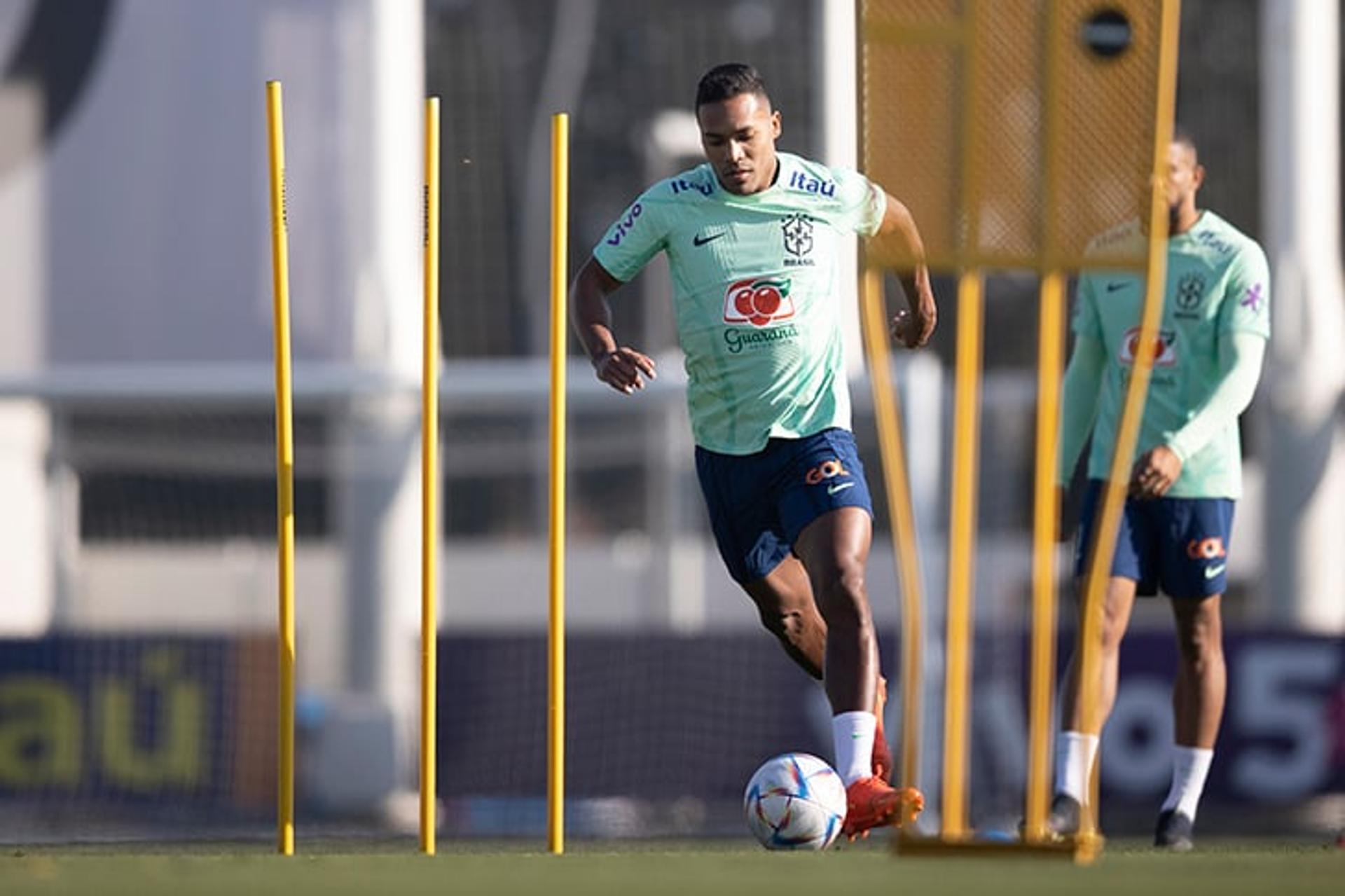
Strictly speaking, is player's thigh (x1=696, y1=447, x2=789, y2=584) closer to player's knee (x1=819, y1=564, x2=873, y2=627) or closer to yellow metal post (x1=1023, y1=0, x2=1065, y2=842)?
player's knee (x1=819, y1=564, x2=873, y2=627)

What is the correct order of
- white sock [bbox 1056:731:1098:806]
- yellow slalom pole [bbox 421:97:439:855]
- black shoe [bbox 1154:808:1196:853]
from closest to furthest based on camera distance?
yellow slalom pole [bbox 421:97:439:855], white sock [bbox 1056:731:1098:806], black shoe [bbox 1154:808:1196:853]

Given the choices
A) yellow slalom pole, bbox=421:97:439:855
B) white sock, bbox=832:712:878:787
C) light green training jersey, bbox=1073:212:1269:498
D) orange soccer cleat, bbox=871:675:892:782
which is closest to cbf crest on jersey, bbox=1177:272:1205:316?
light green training jersey, bbox=1073:212:1269:498

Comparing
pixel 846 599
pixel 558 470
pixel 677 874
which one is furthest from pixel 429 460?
pixel 677 874

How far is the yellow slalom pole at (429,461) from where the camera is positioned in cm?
798

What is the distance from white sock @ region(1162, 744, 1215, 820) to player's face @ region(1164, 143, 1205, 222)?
1.72m

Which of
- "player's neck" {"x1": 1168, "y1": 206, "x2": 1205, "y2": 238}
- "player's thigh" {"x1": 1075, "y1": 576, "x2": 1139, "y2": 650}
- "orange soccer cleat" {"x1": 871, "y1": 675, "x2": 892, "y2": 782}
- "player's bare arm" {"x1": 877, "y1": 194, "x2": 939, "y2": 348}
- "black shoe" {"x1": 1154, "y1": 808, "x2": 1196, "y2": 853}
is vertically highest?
"player's neck" {"x1": 1168, "y1": 206, "x2": 1205, "y2": 238}

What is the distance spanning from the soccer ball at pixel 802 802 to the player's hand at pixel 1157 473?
159cm

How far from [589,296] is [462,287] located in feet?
37.0

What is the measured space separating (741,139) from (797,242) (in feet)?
1.11

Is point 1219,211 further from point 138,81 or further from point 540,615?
point 138,81

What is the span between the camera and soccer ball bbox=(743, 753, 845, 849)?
8023mm

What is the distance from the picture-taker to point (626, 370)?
26.0ft

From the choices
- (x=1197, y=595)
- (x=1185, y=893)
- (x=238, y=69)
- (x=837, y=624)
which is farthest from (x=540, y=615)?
(x=1185, y=893)

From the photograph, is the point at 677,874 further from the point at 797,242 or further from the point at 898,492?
the point at 797,242
